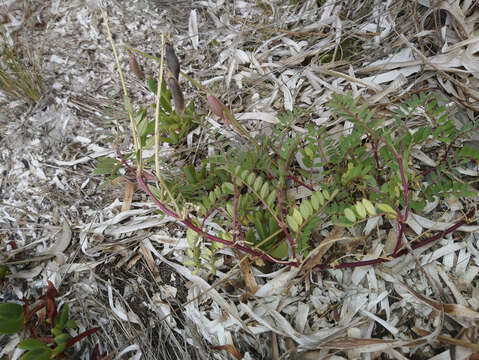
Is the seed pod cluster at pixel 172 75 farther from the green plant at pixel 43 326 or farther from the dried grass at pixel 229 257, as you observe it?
the green plant at pixel 43 326

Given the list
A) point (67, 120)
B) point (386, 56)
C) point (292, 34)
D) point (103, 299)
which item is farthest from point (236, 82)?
point (103, 299)

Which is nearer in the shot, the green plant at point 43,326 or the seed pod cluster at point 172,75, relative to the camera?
the seed pod cluster at point 172,75

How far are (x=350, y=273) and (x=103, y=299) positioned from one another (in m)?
0.77

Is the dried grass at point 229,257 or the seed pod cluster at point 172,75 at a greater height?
the seed pod cluster at point 172,75

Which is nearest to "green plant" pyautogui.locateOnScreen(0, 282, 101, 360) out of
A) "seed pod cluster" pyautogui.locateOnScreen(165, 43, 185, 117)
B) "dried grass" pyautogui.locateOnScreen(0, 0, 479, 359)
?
"dried grass" pyautogui.locateOnScreen(0, 0, 479, 359)

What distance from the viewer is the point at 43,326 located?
1.04 metres

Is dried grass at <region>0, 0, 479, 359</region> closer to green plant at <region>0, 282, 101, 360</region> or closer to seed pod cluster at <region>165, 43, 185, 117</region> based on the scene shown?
green plant at <region>0, 282, 101, 360</region>

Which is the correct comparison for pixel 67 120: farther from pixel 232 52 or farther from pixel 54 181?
pixel 232 52

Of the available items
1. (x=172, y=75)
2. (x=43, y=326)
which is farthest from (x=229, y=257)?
(x=43, y=326)

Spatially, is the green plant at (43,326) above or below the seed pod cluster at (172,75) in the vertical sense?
below

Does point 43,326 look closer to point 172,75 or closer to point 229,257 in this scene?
point 229,257

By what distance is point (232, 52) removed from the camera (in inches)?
51.4

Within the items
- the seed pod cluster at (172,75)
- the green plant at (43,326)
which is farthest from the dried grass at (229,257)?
the seed pod cluster at (172,75)

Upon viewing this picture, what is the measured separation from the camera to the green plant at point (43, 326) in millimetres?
850
